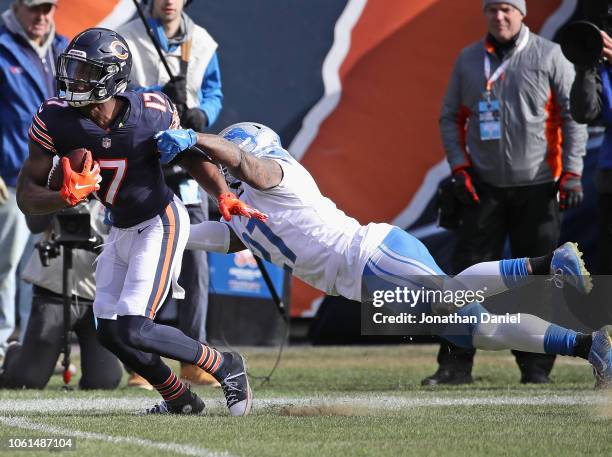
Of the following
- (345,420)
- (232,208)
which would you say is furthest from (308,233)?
(345,420)

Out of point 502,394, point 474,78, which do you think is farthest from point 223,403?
point 474,78

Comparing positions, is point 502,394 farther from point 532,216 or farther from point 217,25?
point 217,25

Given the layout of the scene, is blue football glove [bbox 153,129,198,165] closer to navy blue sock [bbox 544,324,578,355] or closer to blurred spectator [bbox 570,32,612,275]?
navy blue sock [bbox 544,324,578,355]

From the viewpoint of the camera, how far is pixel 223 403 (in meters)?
6.09

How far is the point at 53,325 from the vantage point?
7.07 m

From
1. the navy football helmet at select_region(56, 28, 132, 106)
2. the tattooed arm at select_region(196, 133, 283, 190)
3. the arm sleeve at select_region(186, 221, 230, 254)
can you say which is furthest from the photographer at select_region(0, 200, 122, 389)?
the tattooed arm at select_region(196, 133, 283, 190)

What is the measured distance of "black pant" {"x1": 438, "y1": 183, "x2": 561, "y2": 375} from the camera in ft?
24.1

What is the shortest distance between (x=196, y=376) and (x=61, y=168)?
240 cm

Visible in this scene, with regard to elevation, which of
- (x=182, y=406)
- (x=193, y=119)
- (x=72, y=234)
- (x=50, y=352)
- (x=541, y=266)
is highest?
(x=193, y=119)

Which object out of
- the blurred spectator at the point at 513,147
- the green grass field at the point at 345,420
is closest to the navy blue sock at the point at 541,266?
the green grass field at the point at 345,420

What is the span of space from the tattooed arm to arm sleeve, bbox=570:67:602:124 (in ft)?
6.36

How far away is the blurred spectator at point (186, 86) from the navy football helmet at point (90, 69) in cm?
154

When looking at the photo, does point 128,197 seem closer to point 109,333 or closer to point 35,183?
point 35,183

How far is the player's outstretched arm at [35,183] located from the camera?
5.30 meters
